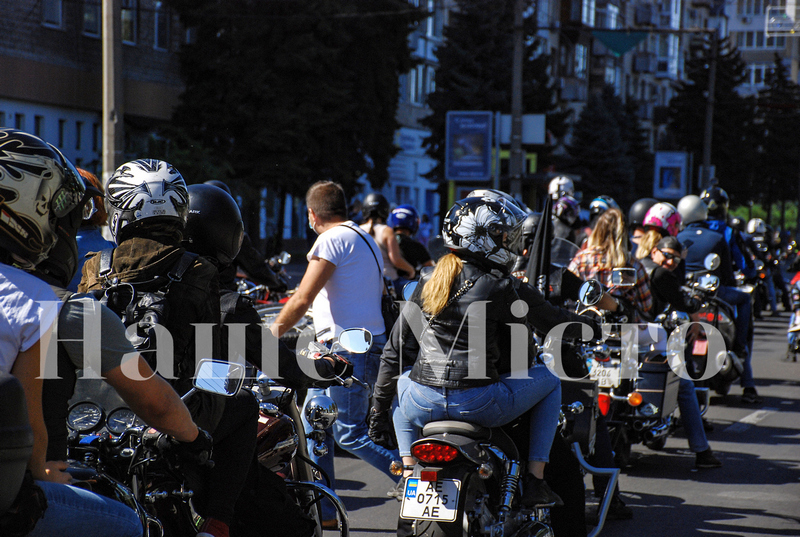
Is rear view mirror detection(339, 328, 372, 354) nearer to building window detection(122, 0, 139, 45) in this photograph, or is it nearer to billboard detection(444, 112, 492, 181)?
billboard detection(444, 112, 492, 181)

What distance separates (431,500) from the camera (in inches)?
141

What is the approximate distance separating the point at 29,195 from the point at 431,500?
187cm

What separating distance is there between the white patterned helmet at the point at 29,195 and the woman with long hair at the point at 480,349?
1772 millimetres

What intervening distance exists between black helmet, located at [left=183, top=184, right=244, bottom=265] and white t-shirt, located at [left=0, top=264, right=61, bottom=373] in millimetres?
1484

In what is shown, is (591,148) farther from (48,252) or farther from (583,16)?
(48,252)

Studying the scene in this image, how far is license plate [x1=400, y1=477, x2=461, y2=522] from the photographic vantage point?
3535mm

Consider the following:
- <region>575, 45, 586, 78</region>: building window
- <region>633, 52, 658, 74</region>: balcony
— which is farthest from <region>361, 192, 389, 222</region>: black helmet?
<region>633, 52, 658, 74</region>: balcony

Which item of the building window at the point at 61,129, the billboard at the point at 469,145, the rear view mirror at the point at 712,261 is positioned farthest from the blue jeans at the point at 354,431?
the building window at the point at 61,129

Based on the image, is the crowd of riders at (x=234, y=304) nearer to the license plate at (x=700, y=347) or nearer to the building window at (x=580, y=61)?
the license plate at (x=700, y=347)

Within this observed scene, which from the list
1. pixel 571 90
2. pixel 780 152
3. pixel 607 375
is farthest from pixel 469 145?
pixel 780 152

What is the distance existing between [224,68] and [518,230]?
81.5 feet

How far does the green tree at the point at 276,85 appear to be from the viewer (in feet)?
89.5

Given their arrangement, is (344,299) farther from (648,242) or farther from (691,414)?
(648,242)

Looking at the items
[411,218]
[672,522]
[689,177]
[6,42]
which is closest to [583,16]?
[689,177]
